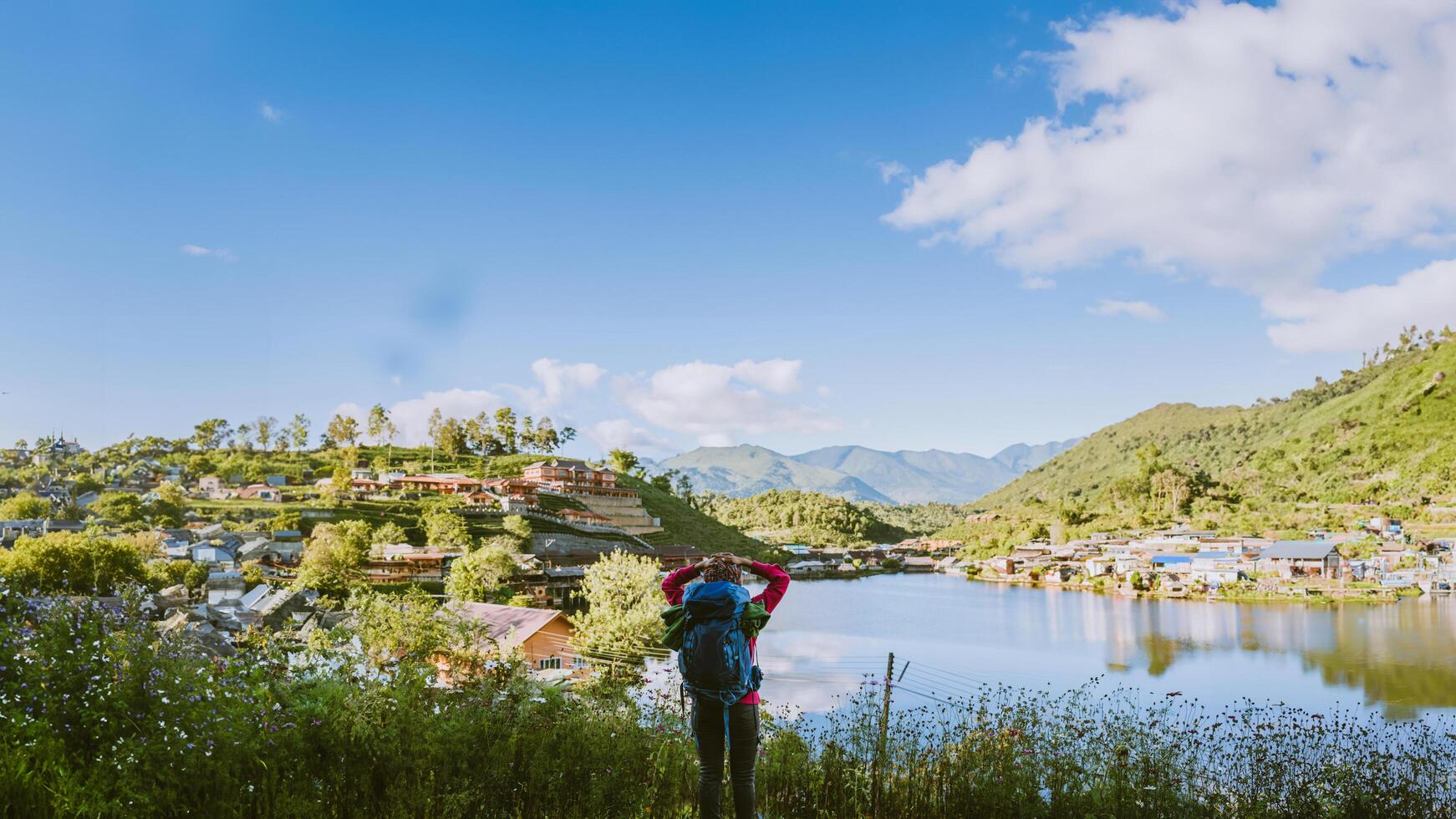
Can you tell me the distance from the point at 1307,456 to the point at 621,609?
61047 millimetres

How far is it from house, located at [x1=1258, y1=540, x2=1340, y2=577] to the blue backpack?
4832 centimetres

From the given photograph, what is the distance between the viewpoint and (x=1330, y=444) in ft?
193

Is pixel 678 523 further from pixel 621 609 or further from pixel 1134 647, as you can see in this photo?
pixel 621 609

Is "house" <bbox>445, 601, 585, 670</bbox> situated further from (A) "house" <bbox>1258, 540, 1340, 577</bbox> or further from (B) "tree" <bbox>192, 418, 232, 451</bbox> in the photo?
(B) "tree" <bbox>192, 418, 232, 451</bbox>

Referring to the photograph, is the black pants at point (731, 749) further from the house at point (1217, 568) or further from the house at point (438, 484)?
the house at point (438, 484)

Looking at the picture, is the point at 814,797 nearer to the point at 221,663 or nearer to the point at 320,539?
the point at 221,663

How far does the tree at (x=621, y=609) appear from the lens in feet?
59.6

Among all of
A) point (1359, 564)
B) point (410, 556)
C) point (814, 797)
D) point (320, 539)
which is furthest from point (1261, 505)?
point (814, 797)

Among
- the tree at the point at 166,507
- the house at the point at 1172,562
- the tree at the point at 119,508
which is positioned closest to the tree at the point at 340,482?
the tree at the point at 166,507

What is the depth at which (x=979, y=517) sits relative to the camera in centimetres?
8500

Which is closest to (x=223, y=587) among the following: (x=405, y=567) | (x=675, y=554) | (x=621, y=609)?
(x=405, y=567)

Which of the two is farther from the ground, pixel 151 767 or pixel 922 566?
pixel 151 767

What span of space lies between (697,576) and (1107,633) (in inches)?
1292

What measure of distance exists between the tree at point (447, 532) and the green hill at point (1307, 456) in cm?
4877
